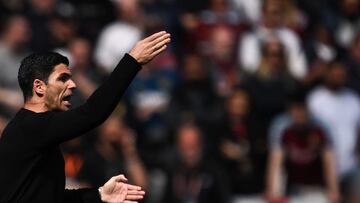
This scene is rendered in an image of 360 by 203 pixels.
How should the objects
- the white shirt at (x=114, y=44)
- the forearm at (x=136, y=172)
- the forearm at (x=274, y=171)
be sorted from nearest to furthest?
the forearm at (x=136, y=172) < the forearm at (x=274, y=171) < the white shirt at (x=114, y=44)

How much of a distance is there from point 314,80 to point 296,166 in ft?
4.92

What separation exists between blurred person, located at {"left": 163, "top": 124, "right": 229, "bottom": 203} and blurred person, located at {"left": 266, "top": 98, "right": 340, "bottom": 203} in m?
0.72

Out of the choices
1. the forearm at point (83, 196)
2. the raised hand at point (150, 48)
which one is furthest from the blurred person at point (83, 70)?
the raised hand at point (150, 48)

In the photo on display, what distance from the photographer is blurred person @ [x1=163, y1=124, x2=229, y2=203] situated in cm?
1100

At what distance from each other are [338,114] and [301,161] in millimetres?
969

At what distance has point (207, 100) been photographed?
1183 centimetres

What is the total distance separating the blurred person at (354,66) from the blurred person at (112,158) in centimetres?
309

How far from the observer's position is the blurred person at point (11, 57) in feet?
37.4

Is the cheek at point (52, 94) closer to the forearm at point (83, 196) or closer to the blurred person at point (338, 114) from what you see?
the forearm at point (83, 196)

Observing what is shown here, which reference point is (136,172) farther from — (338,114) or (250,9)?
(250,9)

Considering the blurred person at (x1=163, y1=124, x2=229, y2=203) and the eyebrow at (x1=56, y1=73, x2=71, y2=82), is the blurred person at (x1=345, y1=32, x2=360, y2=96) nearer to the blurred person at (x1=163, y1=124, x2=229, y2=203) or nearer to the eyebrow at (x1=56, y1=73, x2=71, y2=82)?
the blurred person at (x1=163, y1=124, x2=229, y2=203)

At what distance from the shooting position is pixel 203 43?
12812mm

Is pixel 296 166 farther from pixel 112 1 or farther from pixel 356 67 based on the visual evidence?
pixel 112 1

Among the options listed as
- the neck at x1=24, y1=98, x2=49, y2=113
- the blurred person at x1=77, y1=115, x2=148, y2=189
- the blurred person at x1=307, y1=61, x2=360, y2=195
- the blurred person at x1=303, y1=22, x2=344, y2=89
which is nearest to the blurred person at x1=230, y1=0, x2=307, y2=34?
the blurred person at x1=303, y1=22, x2=344, y2=89
